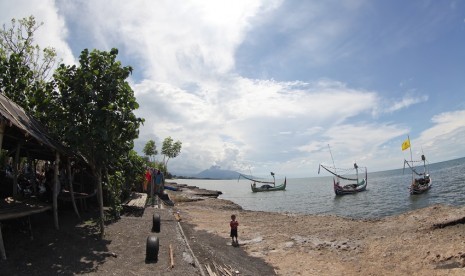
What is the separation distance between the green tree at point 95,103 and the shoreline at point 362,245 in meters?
7.88

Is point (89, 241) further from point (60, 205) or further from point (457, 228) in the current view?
point (457, 228)

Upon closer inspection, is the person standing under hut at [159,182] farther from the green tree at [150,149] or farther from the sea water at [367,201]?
the green tree at [150,149]

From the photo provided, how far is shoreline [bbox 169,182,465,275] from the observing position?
11.4 meters

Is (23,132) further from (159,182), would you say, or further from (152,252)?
(159,182)

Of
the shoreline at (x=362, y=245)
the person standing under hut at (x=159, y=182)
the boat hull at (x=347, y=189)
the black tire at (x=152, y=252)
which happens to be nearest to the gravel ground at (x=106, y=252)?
the black tire at (x=152, y=252)

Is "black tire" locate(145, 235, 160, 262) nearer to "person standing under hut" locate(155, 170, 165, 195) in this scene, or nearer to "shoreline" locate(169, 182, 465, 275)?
"shoreline" locate(169, 182, 465, 275)

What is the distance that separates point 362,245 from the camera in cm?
1459

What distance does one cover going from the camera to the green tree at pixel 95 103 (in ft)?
34.5

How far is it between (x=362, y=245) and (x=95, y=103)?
41.5 feet

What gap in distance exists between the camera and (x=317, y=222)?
70.4ft

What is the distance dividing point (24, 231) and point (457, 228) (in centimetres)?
1718

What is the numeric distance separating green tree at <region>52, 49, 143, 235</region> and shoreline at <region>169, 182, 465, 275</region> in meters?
7.88

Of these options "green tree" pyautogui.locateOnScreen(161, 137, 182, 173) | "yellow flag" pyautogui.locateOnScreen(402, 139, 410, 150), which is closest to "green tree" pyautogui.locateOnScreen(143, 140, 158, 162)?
"green tree" pyautogui.locateOnScreen(161, 137, 182, 173)

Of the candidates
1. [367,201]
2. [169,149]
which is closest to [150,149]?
[169,149]
